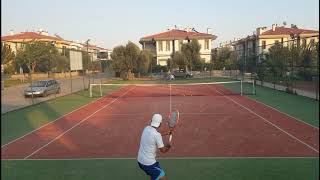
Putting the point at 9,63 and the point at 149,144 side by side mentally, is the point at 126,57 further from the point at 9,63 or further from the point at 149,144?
the point at 149,144

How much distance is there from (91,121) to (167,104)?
731 cm

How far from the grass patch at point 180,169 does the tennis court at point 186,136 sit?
1.72 ft

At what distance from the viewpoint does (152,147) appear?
264 inches

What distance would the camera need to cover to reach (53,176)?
374 inches

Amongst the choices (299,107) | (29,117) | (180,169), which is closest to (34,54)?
(29,117)

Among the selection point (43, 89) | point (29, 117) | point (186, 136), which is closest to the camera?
point (186, 136)

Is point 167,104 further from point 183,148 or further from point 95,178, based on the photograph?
point 95,178

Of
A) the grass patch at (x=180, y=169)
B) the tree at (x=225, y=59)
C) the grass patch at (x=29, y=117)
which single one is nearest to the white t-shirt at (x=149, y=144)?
the grass patch at (x=180, y=169)

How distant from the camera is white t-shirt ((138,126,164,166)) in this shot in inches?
261

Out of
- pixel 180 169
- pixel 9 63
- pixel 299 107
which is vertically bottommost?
pixel 180 169

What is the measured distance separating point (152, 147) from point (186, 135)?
7.70m

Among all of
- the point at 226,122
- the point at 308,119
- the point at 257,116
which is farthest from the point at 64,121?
the point at 308,119

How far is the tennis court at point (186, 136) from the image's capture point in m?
11.6

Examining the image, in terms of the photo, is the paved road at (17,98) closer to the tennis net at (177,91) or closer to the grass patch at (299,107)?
the tennis net at (177,91)
